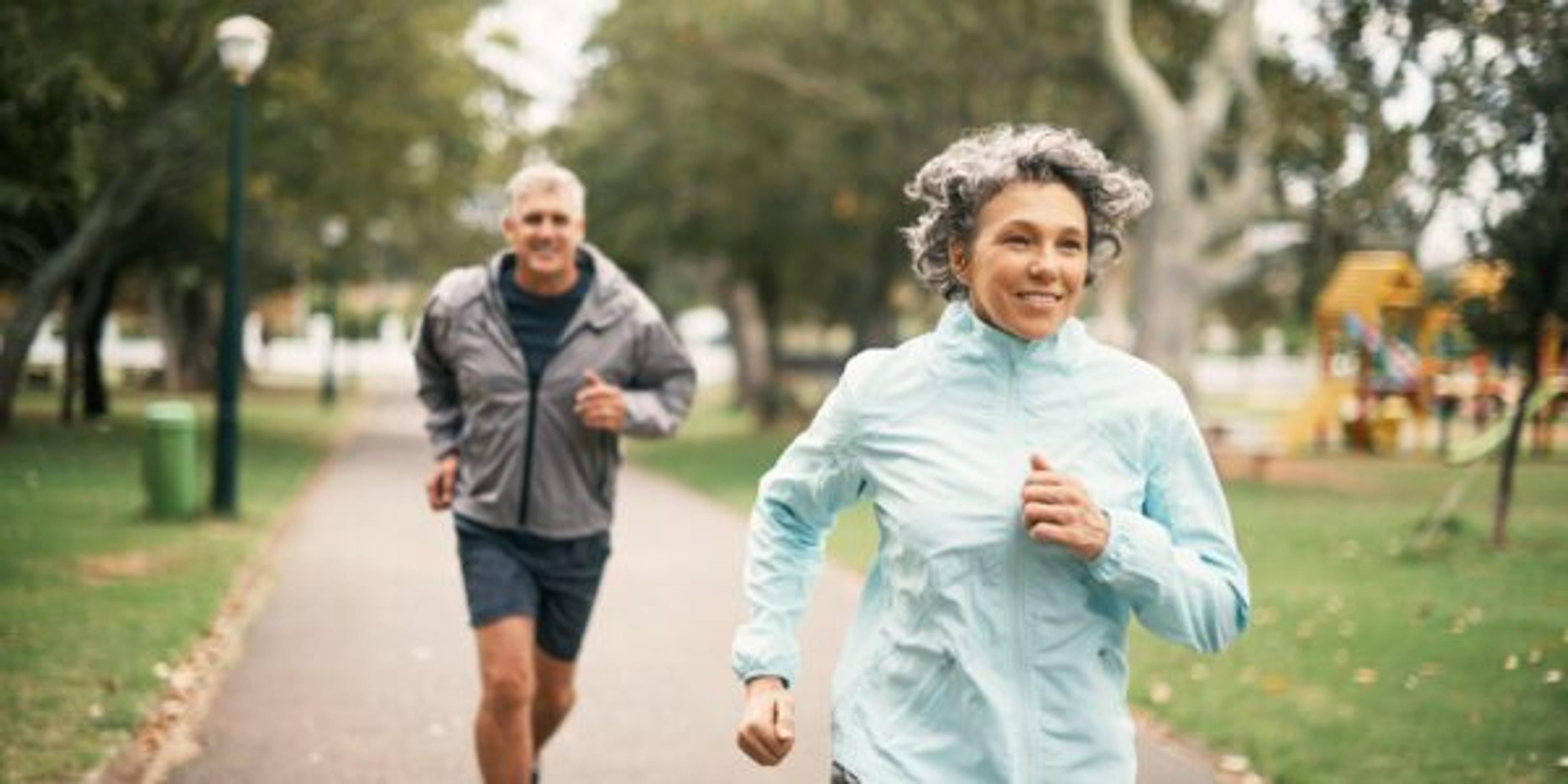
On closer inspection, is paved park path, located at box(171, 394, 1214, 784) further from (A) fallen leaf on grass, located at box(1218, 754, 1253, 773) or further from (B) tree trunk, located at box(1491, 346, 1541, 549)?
(B) tree trunk, located at box(1491, 346, 1541, 549)

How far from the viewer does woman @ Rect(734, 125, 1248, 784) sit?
2.55 metres

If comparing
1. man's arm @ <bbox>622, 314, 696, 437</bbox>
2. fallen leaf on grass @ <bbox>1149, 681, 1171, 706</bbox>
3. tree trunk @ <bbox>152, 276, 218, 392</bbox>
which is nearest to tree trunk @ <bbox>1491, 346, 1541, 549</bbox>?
fallen leaf on grass @ <bbox>1149, 681, 1171, 706</bbox>

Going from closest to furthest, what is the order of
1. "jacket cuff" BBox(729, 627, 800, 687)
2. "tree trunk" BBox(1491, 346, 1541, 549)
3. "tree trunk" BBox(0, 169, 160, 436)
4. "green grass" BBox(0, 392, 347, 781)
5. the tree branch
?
"jacket cuff" BBox(729, 627, 800, 687)
"green grass" BBox(0, 392, 347, 781)
"tree trunk" BBox(1491, 346, 1541, 549)
the tree branch
"tree trunk" BBox(0, 169, 160, 436)

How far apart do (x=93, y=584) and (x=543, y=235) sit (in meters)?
6.59

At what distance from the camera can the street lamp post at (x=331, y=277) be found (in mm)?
33281

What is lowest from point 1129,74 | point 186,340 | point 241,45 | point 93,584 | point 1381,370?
point 93,584

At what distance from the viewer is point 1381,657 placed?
27.0 ft

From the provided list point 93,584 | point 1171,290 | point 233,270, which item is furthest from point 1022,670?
point 1171,290

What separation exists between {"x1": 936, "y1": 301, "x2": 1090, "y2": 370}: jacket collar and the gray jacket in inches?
93.1

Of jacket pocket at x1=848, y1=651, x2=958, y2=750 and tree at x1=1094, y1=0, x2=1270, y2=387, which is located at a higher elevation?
tree at x1=1094, y1=0, x2=1270, y2=387

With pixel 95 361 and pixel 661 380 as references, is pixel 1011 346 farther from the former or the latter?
pixel 95 361

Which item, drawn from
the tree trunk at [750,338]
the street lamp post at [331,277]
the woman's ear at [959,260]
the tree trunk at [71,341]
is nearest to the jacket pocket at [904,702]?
the woman's ear at [959,260]

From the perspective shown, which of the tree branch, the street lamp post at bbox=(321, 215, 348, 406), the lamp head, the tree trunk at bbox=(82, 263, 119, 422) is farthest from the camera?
the street lamp post at bbox=(321, 215, 348, 406)

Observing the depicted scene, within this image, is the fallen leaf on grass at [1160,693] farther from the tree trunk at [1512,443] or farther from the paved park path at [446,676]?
the tree trunk at [1512,443]
